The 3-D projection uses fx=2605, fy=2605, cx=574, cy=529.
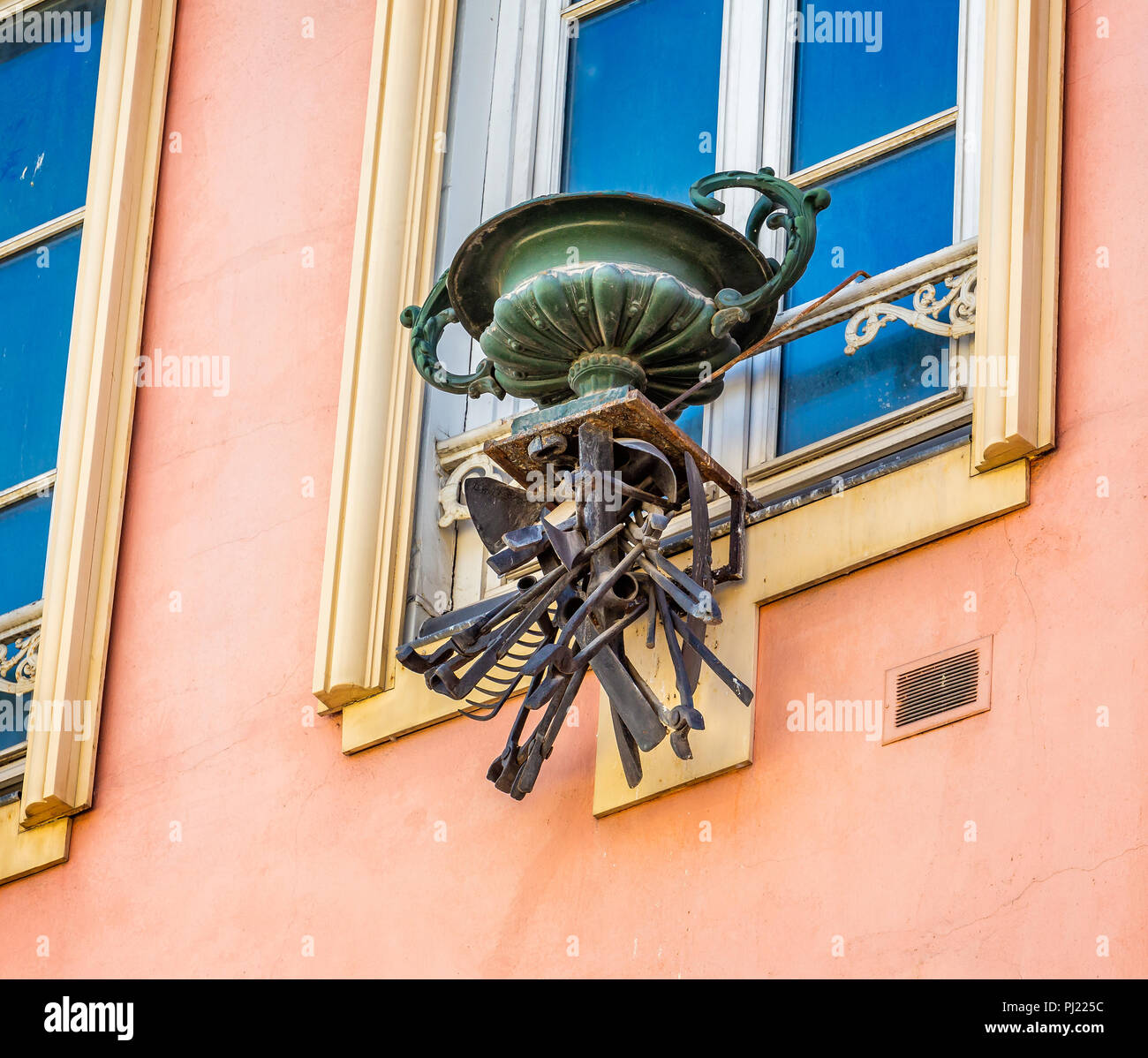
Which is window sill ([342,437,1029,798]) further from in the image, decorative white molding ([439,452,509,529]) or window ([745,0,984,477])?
decorative white molding ([439,452,509,529])

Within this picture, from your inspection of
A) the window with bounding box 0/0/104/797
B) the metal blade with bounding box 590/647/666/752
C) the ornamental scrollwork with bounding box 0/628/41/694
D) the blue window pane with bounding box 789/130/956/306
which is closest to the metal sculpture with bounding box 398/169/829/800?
the metal blade with bounding box 590/647/666/752

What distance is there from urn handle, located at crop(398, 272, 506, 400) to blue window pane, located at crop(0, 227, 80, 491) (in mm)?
1593

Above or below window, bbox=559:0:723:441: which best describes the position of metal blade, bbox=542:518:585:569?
below

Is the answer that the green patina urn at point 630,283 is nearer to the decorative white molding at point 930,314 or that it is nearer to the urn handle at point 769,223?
the urn handle at point 769,223

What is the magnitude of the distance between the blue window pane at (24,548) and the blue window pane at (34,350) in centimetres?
6

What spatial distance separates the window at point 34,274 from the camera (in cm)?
685

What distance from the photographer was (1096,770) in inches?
193

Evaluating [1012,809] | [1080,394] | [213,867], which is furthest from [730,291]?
[213,867]

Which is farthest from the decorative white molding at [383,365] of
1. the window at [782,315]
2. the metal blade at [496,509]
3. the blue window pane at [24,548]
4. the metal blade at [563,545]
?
the blue window pane at [24,548]

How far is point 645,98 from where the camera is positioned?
22.5 ft

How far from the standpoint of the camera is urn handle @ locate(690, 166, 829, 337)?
5637 millimetres

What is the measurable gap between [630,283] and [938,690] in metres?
1.09

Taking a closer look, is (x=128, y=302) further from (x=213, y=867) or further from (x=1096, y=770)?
(x=1096, y=770)

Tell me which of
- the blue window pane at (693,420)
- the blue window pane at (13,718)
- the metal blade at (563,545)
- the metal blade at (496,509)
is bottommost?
the blue window pane at (13,718)
